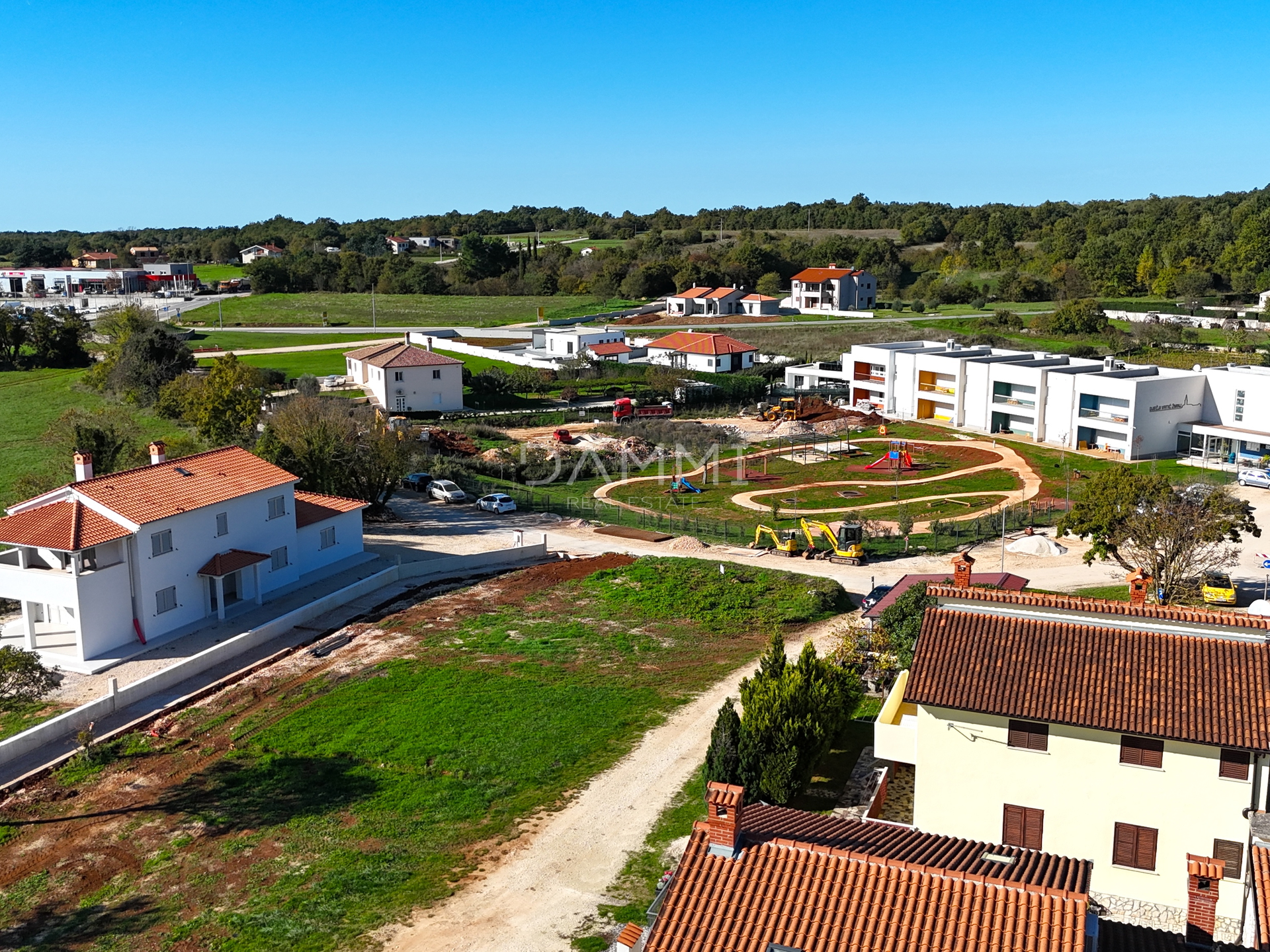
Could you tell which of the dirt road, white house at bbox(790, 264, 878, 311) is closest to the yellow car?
the dirt road

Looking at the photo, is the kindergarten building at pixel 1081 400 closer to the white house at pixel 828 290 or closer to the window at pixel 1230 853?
the white house at pixel 828 290

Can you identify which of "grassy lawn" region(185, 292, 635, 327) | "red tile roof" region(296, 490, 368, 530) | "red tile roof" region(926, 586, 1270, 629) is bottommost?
"red tile roof" region(296, 490, 368, 530)

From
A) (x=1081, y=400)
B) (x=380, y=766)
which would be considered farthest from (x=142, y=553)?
(x=1081, y=400)

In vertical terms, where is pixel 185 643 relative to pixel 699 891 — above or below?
below

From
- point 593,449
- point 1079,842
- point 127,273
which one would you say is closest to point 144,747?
point 1079,842

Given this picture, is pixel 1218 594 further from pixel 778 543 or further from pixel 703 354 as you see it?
pixel 703 354

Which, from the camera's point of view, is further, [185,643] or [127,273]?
[127,273]

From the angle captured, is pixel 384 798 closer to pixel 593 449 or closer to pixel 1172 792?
pixel 1172 792

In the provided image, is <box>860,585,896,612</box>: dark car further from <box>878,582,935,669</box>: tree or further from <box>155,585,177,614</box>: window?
<box>155,585,177,614</box>: window
